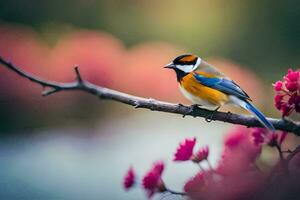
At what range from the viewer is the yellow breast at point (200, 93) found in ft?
2.02

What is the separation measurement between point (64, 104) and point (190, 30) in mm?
427

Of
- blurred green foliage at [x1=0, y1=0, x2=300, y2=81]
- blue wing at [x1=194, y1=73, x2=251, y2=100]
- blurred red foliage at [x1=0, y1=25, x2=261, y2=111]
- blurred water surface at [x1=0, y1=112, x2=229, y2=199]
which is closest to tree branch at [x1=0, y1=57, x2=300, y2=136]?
blue wing at [x1=194, y1=73, x2=251, y2=100]

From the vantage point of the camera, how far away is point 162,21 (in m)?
1.84

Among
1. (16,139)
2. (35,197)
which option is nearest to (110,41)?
(16,139)

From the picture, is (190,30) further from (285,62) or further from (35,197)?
(35,197)

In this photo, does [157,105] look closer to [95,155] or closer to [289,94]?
[289,94]

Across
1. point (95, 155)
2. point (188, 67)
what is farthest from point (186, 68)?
point (95, 155)

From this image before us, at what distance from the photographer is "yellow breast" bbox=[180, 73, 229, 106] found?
2.02 ft

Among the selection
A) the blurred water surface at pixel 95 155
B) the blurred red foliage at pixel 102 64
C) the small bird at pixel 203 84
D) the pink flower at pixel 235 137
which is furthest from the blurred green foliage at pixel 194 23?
the pink flower at pixel 235 137

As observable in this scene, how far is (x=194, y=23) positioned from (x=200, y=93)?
1.23m

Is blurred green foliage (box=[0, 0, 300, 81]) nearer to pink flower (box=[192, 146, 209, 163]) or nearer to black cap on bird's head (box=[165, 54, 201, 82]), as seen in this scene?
black cap on bird's head (box=[165, 54, 201, 82])

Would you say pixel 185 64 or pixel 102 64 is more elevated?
pixel 102 64

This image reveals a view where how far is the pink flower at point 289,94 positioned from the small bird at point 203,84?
7.8 inches

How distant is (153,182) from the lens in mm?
418
